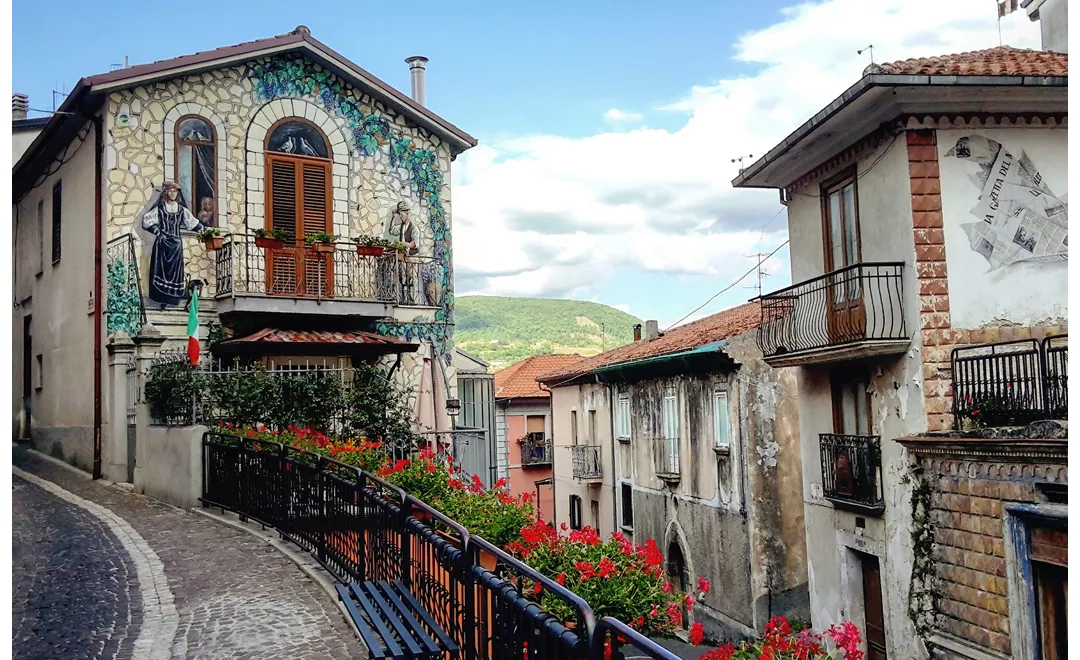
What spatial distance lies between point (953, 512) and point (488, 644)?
9.36 meters

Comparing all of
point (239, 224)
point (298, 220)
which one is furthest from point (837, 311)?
point (239, 224)

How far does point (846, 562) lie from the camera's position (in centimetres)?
1595

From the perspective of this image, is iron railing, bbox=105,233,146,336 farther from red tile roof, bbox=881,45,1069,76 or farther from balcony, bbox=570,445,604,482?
balcony, bbox=570,445,604,482

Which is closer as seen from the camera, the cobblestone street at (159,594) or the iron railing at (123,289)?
the cobblestone street at (159,594)

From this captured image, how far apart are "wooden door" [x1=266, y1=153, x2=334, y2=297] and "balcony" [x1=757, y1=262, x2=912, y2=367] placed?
827 cm

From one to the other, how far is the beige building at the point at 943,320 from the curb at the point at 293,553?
27.2 ft

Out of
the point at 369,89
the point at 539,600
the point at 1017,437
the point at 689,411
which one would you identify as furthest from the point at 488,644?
the point at 689,411

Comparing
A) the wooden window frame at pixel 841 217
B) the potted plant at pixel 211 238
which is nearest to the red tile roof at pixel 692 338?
the wooden window frame at pixel 841 217

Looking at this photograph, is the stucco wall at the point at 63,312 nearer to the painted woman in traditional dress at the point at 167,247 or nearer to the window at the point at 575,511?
the painted woman in traditional dress at the point at 167,247

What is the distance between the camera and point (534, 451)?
132ft

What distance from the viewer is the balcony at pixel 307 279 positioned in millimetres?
17250

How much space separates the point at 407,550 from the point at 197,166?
1268cm

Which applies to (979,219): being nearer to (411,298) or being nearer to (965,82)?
(965,82)

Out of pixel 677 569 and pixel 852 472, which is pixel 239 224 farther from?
pixel 677 569
